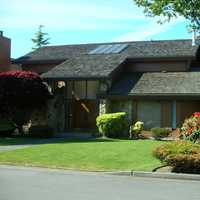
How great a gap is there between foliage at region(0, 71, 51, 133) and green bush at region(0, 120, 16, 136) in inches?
13.1

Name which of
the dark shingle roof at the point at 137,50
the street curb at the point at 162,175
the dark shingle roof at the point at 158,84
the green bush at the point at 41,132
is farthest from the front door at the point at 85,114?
the street curb at the point at 162,175

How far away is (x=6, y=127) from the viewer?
33.4m

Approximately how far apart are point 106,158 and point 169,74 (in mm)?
18319

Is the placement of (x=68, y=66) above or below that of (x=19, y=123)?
above

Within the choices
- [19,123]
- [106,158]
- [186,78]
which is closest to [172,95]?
[186,78]

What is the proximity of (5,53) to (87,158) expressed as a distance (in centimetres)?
2696

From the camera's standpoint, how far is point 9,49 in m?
44.5

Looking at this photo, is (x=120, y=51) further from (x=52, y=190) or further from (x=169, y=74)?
(x=52, y=190)

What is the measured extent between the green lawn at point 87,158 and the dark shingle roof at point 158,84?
10.9 metres

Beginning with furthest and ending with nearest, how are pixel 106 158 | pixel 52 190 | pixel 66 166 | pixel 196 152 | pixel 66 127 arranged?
1. pixel 66 127
2. pixel 106 158
3. pixel 66 166
4. pixel 196 152
5. pixel 52 190

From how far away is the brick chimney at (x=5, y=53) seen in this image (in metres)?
43.2

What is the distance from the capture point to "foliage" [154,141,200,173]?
15258 mm

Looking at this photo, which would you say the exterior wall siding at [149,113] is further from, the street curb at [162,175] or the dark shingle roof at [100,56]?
the street curb at [162,175]

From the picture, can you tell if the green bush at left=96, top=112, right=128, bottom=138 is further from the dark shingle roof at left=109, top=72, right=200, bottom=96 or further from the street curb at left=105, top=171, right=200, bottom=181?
the street curb at left=105, top=171, right=200, bottom=181
